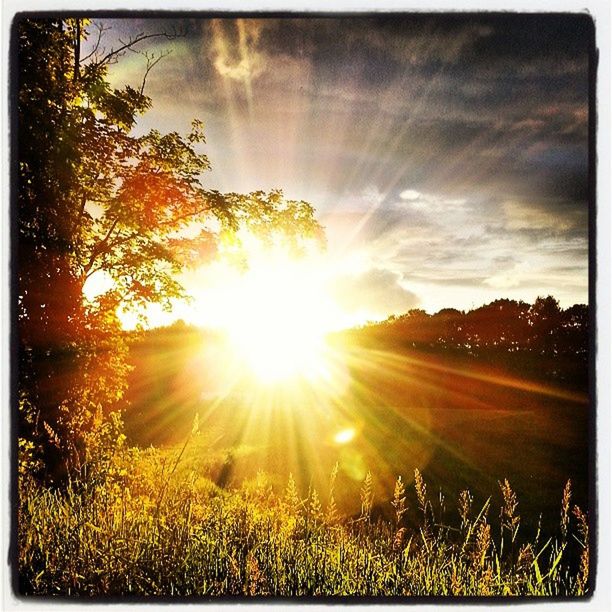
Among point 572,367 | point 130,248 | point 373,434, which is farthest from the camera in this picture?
point 130,248

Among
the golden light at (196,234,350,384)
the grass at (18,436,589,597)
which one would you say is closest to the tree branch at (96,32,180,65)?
the golden light at (196,234,350,384)

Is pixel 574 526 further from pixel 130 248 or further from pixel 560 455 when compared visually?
pixel 130 248

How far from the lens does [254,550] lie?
11.7 feet

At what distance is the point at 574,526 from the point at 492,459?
28.5 inches

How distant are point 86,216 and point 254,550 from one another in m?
3.08

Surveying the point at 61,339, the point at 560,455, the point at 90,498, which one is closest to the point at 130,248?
the point at 61,339

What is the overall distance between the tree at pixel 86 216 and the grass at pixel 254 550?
0.66 m

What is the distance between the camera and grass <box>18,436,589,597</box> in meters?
3.55

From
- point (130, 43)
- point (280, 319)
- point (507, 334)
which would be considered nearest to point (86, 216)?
point (130, 43)

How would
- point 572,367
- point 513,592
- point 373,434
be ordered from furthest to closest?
point 373,434 < point 572,367 < point 513,592

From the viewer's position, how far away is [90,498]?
12.4 feet

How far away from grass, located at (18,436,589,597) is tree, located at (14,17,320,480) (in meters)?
0.66

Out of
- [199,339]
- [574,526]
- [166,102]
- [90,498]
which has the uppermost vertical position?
[166,102]

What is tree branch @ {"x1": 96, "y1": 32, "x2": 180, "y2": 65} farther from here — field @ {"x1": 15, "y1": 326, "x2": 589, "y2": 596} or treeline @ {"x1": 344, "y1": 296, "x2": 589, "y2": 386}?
treeline @ {"x1": 344, "y1": 296, "x2": 589, "y2": 386}
